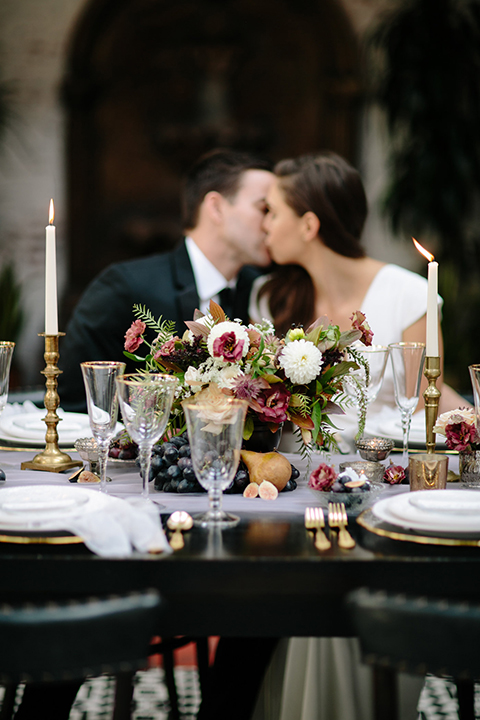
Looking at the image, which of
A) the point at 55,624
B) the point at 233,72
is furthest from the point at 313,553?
the point at 233,72

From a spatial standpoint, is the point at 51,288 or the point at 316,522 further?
the point at 51,288

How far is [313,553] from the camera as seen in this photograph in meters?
0.99

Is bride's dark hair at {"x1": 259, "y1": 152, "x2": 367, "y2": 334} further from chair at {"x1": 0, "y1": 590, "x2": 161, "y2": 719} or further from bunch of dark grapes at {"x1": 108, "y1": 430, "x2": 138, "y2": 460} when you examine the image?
chair at {"x1": 0, "y1": 590, "x2": 161, "y2": 719}

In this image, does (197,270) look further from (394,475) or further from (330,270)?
(394,475)

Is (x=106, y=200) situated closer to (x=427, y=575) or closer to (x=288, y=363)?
(x=288, y=363)

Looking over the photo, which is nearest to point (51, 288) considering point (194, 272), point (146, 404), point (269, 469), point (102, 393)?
point (102, 393)

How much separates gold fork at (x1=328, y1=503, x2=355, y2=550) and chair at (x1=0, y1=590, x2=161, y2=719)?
296mm

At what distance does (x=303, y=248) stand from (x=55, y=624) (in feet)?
6.94

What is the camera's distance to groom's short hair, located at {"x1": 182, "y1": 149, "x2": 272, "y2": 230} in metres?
2.96

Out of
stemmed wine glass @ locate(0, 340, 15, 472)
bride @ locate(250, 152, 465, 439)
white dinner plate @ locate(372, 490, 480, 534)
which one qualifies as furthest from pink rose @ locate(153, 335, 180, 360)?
bride @ locate(250, 152, 465, 439)

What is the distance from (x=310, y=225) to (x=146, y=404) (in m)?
1.70

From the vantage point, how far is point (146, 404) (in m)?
1.13

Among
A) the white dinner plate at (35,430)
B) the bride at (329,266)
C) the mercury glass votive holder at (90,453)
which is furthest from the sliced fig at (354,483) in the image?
the bride at (329,266)

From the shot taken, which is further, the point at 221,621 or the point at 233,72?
the point at 233,72
